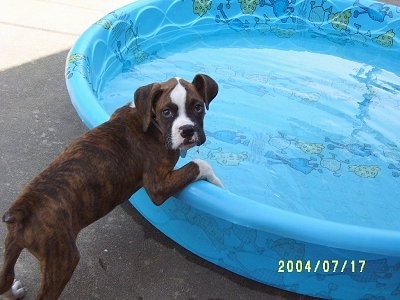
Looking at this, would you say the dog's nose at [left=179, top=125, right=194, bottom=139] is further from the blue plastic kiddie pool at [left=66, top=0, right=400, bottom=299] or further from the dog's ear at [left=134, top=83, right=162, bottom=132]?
the blue plastic kiddie pool at [left=66, top=0, right=400, bottom=299]

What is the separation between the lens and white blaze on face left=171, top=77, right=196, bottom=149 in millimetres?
2711

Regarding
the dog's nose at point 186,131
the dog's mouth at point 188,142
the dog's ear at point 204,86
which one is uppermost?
the dog's ear at point 204,86

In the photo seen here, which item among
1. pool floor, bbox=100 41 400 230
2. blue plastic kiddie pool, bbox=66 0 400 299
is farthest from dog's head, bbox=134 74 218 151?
pool floor, bbox=100 41 400 230

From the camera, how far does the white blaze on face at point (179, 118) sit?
2.71 meters

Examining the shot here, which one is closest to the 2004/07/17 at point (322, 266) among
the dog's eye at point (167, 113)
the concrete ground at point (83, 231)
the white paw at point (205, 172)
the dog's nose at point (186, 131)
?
the concrete ground at point (83, 231)

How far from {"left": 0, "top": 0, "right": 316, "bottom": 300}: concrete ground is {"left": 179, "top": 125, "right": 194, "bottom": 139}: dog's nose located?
98 centimetres

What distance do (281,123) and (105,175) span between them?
8.15ft

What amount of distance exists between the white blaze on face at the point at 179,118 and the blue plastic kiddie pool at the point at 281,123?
1.06 feet

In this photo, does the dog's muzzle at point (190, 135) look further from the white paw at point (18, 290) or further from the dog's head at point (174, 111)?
the white paw at point (18, 290)

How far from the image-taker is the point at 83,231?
3.40 metres

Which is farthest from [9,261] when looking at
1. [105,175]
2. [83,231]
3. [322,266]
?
[322,266]

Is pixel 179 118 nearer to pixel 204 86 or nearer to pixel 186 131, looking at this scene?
pixel 186 131

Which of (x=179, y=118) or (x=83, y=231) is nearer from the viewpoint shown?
(x=179, y=118)

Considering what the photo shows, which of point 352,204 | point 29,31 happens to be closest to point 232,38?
point 29,31
